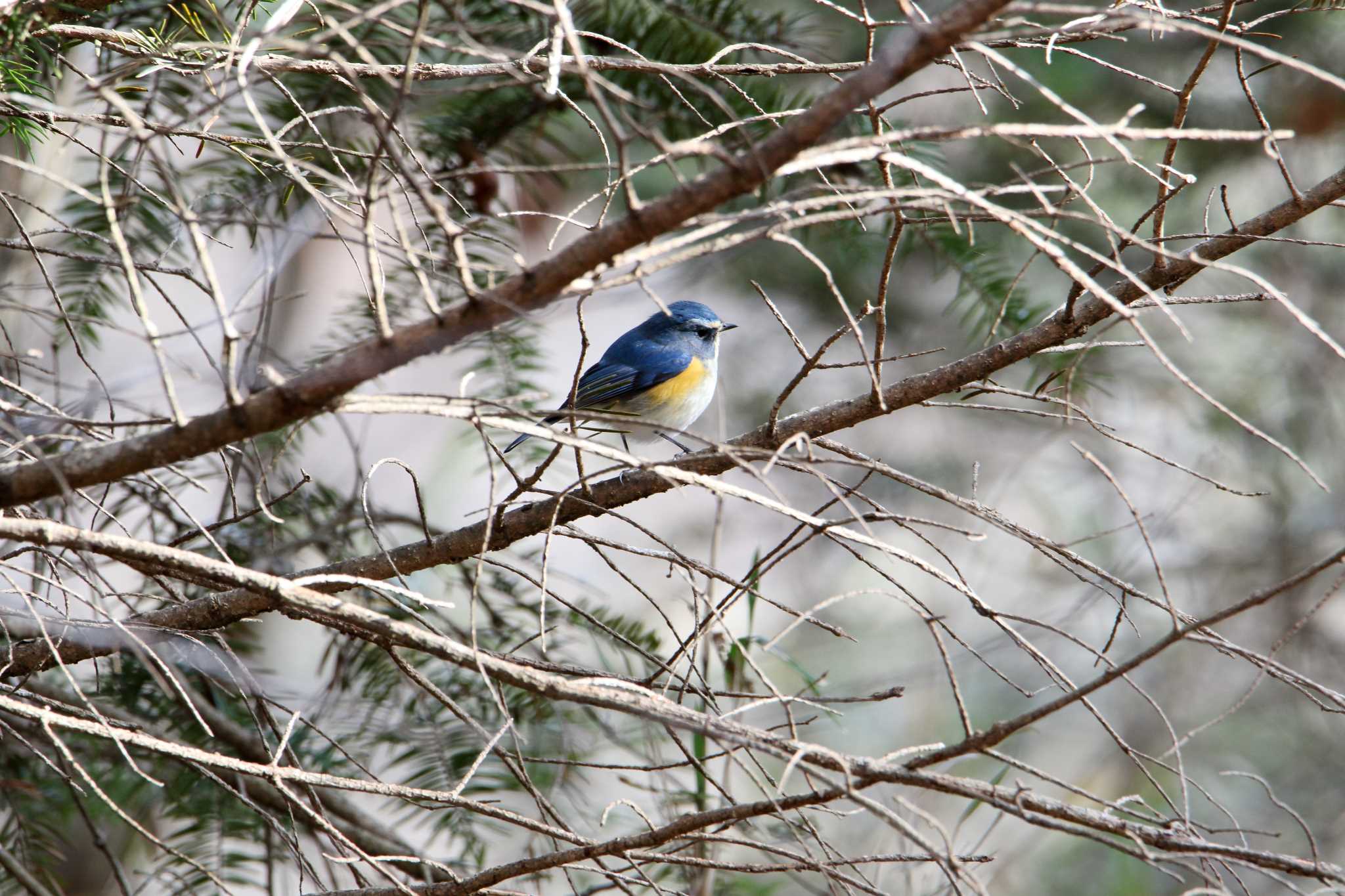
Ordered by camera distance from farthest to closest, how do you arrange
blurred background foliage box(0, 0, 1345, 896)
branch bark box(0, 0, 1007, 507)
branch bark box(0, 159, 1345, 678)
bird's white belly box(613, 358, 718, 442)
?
bird's white belly box(613, 358, 718, 442) < blurred background foliage box(0, 0, 1345, 896) < branch bark box(0, 159, 1345, 678) < branch bark box(0, 0, 1007, 507)

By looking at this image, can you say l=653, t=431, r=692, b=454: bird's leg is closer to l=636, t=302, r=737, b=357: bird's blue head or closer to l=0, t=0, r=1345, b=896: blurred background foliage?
l=0, t=0, r=1345, b=896: blurred background foliage

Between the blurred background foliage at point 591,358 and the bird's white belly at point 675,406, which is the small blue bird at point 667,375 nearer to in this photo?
the bird's white belly at point 675,406

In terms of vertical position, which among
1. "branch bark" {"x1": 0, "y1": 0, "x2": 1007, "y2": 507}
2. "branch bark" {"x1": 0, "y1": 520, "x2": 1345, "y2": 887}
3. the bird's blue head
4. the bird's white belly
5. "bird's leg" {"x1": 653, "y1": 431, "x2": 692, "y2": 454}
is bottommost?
"branch bark" {"x1": 0, "y1": 520, "x2": 1345, "y2": 887}

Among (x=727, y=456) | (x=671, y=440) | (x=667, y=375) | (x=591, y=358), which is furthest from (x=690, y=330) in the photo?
(x=591, y=358)

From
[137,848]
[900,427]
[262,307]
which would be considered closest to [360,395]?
[262,307]

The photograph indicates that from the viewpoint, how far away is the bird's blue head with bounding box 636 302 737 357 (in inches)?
155

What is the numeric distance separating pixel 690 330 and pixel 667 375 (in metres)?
0.19

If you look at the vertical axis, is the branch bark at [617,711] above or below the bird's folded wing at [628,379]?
below

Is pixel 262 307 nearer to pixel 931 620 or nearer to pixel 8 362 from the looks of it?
pixel 931 620

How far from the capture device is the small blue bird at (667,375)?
154 inches

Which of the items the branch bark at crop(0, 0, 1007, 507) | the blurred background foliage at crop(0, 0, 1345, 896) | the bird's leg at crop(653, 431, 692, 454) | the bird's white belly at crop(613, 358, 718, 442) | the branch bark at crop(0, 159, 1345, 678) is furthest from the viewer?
the bird's white belly at crop(613, 358, 718, 442)

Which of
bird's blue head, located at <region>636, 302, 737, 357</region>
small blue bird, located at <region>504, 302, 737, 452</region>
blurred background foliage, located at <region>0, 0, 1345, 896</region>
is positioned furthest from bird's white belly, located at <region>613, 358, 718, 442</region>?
blurred background foliage, located at <region>0, 0, 1345, 896</region>

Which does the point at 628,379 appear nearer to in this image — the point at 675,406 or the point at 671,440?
the point at 675,406

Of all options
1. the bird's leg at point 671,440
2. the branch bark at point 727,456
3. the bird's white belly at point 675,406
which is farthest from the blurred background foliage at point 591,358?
the bird's white belly at point 675,406
